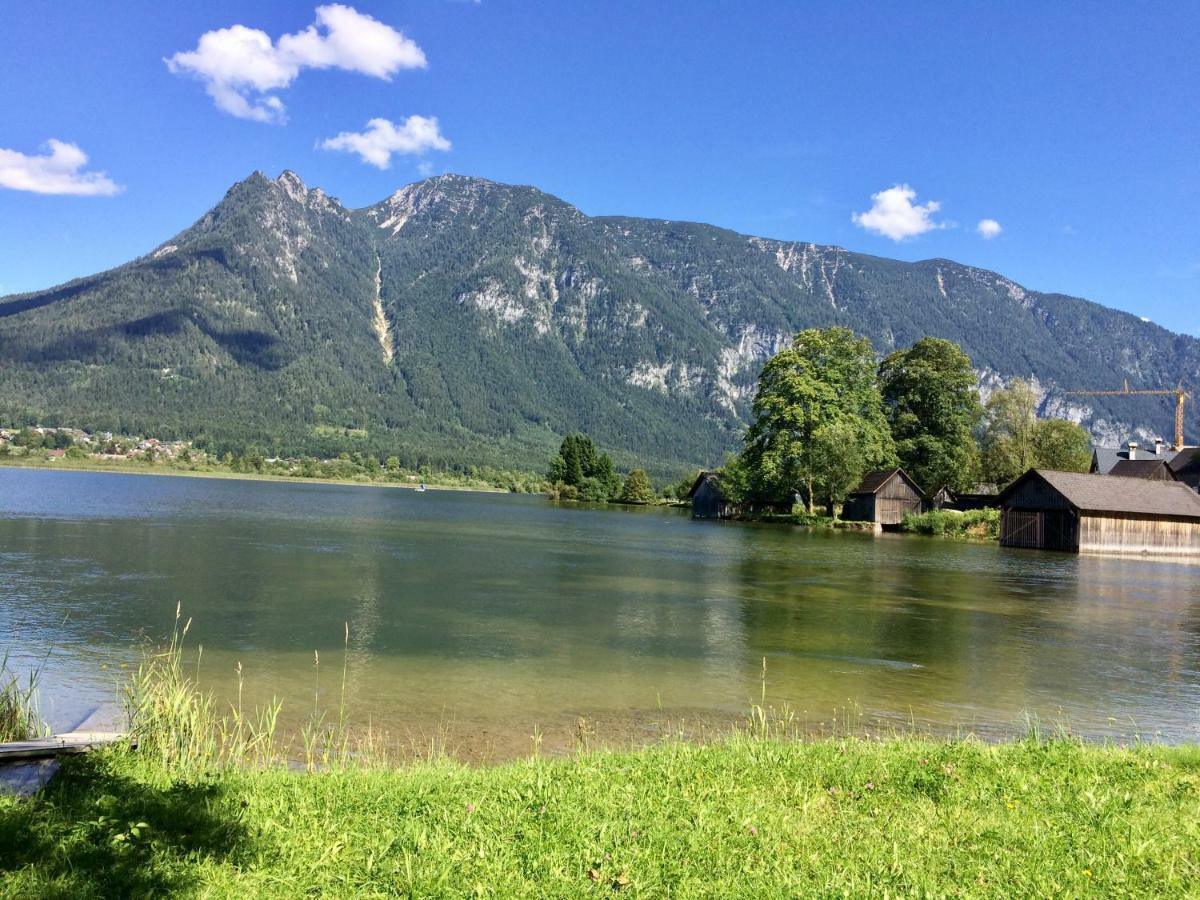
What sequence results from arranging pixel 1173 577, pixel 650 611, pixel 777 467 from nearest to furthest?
1. pixel 650 611
2. pixel 1173 577
3. pixel 777 467

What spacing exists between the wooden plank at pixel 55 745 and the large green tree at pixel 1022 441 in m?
80.5

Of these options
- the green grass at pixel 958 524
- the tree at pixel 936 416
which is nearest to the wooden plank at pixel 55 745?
the green grass at pixel 958 524

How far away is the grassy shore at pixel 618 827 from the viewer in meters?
5.10

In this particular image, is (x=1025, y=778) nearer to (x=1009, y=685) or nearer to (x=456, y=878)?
(x=456, y=878)

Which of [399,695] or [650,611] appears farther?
[650,611]

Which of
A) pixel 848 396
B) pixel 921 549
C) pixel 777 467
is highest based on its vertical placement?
pixel 848 396

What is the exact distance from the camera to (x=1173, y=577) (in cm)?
3800

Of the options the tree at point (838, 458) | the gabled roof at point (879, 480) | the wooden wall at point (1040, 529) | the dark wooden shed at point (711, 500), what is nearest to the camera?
the wooden wall at point (1040, 529)

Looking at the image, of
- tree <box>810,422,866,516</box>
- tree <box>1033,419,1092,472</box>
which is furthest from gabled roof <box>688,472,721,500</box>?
tree <box>1033,419,1092,472</box>

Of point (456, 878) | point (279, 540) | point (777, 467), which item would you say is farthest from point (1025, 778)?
point (777, 467)

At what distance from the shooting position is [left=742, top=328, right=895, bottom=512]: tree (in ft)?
222

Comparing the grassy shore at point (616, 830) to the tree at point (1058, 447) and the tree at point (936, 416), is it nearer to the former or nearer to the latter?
the tree at point (936, 416)

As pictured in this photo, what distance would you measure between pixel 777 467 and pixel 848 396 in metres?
9.36

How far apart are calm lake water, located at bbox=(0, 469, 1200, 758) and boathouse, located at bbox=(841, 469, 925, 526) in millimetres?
26241
